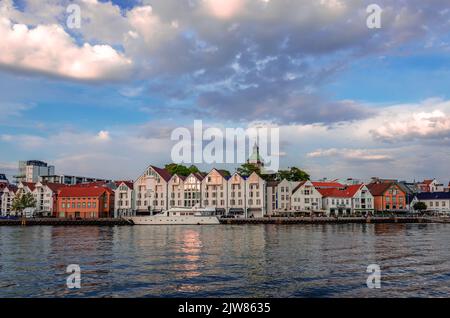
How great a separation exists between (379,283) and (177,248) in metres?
22.7

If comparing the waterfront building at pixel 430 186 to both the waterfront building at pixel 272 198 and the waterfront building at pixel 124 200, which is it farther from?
the waterfront building at pixel 124 200

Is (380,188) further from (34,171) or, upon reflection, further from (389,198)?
(34,171)

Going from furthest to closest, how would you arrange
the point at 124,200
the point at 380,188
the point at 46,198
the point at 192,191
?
the point at 46,198, the point at 380,188, the point at 124,200, the point at 192,191

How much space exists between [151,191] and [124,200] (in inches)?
315

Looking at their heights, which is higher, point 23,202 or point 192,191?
point 192,191

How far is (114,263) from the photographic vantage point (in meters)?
31.2

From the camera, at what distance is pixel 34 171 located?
186375 millimetres

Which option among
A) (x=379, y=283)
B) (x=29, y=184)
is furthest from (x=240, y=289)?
(x=29, y=184)

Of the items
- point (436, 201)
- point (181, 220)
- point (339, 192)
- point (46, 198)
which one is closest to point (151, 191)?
point (181, 220)

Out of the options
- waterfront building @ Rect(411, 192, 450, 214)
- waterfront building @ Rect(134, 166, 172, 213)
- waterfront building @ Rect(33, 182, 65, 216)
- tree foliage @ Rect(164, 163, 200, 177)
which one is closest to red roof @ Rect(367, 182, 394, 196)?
waterfront building @ Rect(411, 192, 450, 214)

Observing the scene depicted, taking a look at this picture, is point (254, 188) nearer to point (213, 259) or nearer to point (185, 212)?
point (185, 212)

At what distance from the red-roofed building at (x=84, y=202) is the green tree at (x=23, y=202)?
27.7 feet

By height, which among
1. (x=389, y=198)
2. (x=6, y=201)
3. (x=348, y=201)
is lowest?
(x=348, y=201)

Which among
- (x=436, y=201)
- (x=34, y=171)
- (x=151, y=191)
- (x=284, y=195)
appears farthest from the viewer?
(x=34, y=171)
